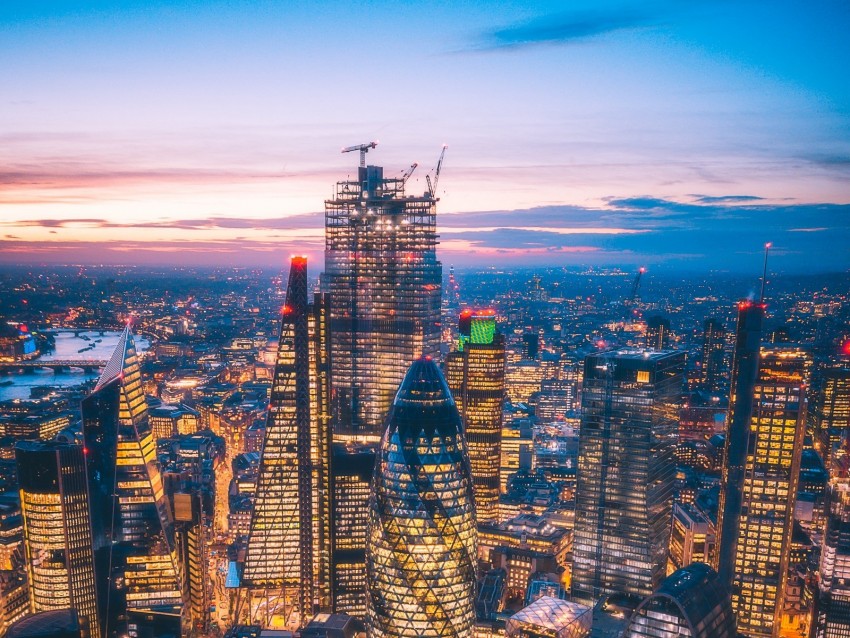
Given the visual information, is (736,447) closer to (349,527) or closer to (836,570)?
(836,570)

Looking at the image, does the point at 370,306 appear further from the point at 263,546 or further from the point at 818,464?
the point at 818,464

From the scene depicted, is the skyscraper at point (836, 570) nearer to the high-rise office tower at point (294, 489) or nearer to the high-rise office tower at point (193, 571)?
the high-rise office tower at point (294, 489)

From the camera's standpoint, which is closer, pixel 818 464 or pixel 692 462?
pixel 818 464

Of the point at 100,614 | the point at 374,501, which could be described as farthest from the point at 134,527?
the point at 374,501

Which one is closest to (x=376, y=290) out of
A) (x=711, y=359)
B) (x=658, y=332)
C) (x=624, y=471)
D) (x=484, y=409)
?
(x=484, y=409)

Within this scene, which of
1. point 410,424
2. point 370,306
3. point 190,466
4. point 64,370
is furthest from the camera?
point 64,370

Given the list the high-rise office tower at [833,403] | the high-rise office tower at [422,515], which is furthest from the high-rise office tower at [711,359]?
the high-rise office tower at [422,515]
